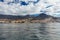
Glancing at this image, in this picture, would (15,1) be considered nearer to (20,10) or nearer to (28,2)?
(28,2)

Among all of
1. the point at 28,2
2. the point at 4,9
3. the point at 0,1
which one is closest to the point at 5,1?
the point at 0,1

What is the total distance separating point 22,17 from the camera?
3519 cm

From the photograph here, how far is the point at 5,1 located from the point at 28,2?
8.58ft

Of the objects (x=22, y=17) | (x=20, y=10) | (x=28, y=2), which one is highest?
(x=28, y=2)

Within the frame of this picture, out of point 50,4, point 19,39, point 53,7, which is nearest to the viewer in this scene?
point 19,39

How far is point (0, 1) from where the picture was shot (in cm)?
2280

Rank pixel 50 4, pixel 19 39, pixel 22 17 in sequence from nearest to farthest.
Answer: pixel 19 39 → pixel 50 4 → pixel 22 17

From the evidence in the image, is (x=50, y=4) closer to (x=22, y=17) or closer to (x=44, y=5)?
(x=44, y=5)

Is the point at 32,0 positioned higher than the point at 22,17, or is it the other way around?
the point at 32,0

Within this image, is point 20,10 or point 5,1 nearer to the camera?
point 5,1

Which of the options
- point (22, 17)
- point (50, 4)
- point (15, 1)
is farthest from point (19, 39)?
point (22, 17)

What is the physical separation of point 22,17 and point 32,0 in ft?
38.7

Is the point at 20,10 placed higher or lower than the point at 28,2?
lower

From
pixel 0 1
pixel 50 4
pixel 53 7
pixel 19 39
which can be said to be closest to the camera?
pixel 19 39
